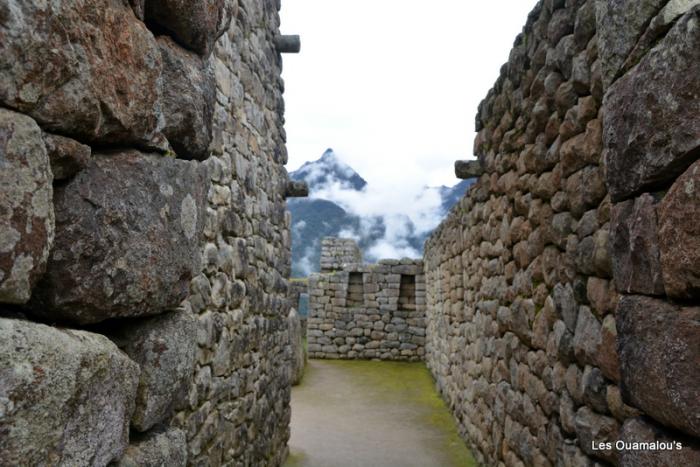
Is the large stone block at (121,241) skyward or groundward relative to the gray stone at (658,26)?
groundward

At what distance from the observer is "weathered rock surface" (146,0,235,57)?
51.3 inches

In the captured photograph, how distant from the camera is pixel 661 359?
1182 mm

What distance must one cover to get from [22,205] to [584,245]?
8.41 ft

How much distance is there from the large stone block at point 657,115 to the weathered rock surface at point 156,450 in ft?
4.36

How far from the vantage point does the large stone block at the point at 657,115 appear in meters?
1.06

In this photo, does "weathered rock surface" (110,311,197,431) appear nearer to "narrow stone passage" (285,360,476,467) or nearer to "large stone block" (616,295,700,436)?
"large stone block" (616,295,700,436)

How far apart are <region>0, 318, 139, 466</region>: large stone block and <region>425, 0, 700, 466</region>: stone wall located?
1.16 meters

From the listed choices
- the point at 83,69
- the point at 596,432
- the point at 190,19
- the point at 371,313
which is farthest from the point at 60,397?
the point at 371,313

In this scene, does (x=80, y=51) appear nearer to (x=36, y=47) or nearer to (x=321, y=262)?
(x=36, y=47)

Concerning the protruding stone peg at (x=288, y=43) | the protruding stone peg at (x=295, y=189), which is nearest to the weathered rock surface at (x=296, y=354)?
the protruding stone peg at (x=295, y=189)

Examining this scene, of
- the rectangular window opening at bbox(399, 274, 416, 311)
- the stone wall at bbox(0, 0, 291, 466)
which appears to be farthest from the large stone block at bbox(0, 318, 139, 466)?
the rectangular window opening at bbox(399, 274, 416, 311)

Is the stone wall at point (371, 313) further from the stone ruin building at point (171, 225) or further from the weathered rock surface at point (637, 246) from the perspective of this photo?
the weathered rock surface at point (637, 246)

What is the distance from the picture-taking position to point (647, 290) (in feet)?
4.21

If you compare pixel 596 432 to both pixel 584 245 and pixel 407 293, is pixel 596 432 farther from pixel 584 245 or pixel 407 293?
pixel 407 293
